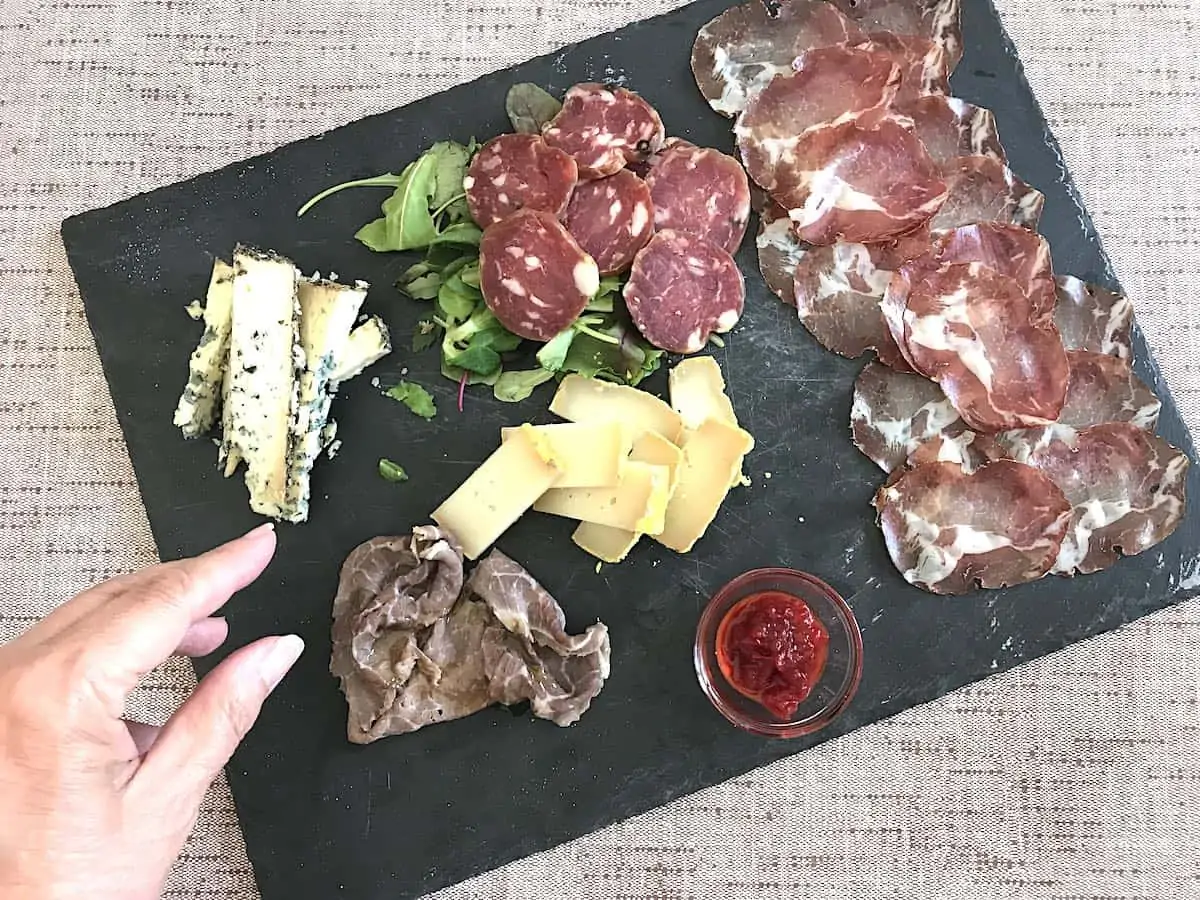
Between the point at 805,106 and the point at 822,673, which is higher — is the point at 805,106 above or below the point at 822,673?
above

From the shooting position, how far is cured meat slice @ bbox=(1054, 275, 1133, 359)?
5.13ft

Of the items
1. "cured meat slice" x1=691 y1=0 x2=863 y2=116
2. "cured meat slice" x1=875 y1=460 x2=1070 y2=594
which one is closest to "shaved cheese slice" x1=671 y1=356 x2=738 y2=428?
"cured meat slice" x1=875 y1=460 x2=1070 y2=594

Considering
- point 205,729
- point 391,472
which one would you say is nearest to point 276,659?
point 205,729

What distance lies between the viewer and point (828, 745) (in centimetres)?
154

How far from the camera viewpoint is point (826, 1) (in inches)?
63.3

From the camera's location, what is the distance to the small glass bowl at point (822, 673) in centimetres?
144

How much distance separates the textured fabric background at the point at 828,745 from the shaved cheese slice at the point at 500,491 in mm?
446

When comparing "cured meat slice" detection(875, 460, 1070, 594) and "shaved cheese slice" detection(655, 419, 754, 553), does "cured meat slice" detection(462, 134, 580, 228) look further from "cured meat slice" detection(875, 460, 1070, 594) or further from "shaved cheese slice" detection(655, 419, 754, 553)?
"cured meat slice" detection(875, 460, 1070, 594)

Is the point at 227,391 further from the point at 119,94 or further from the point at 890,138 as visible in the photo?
the point at 890,138

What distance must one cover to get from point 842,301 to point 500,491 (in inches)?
21.2

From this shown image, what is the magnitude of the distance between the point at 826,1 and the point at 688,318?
0.52 metres

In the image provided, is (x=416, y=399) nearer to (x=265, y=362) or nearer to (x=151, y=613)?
(x=265, y=362)

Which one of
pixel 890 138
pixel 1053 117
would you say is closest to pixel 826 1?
pixel 890 138

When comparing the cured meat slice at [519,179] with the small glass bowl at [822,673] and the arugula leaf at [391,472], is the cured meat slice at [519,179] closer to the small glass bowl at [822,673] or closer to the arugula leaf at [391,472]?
the arugula leaf at [391,472]
